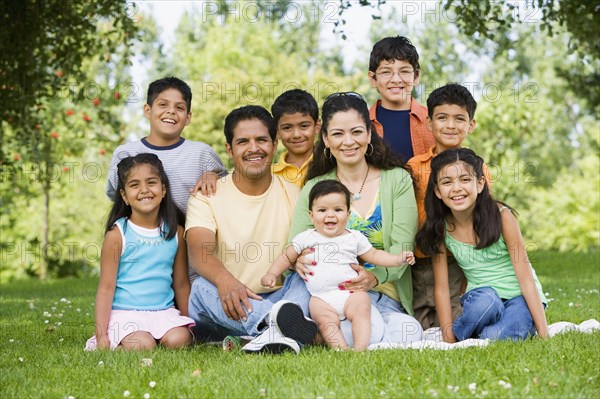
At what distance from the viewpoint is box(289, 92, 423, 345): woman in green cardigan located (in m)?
5.12

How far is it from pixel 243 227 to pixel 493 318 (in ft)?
5.93

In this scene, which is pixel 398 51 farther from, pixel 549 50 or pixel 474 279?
pixel 549 50

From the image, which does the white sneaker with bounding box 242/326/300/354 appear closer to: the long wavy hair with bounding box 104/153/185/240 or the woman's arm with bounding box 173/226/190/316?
the woman's arm with bounding box 173/226/190/316

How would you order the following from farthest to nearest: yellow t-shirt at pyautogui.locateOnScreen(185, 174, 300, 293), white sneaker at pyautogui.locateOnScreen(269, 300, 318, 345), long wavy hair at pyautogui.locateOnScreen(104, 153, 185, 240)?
long wavy hair at pyautogui.locateOnScreen(104, 153, 185, 240) < yellow t-shirt at pyautogui.locateOnScreen(185, 174, 300, 293) < white sneaker at pyautogui.locateOnScreen(269, 300, 318, 345)

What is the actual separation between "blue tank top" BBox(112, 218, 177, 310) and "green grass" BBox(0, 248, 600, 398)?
48cm

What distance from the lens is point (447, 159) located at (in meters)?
5.21

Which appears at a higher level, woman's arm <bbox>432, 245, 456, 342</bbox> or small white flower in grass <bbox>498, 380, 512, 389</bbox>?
woman's arm <bbox>432, 245, 456, 342</bbox>

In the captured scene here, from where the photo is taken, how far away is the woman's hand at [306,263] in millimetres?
5059

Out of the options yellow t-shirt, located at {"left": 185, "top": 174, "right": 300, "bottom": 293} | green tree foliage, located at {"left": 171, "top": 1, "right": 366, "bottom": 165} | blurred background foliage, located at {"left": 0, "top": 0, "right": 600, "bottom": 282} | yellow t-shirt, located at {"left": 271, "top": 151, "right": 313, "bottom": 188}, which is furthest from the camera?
green tree foliage, located at {"left": 171, "top": 1, "right": 366, "bottom": 165}

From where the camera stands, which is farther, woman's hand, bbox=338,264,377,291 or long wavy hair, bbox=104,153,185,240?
long wavy hair, bbox=104,153,185,240

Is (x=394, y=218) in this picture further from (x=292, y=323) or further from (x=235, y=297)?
(x=235, y=297)

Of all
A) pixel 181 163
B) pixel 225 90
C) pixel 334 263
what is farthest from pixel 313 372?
pixel 225 90

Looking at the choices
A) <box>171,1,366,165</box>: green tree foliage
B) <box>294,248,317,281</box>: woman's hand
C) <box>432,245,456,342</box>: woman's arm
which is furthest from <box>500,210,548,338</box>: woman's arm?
<box>171,1,366,165</box>: green tree foliage

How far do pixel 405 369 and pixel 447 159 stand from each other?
5.61 feet
